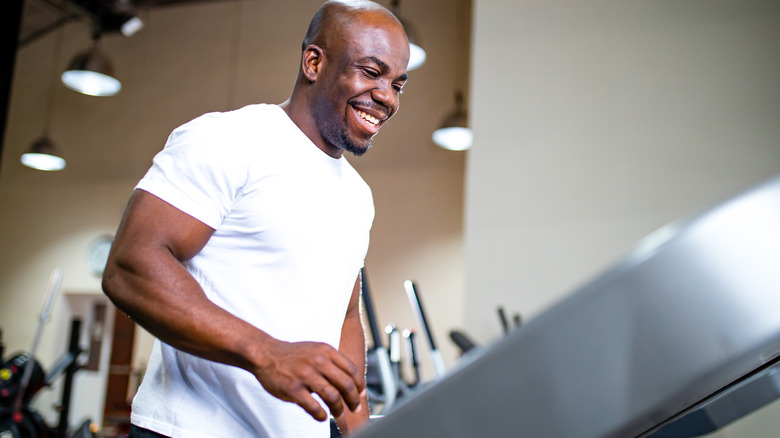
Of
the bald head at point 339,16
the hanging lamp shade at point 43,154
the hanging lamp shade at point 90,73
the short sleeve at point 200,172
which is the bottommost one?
the short sleeve at point 200,172

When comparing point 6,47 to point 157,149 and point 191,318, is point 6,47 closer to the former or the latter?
point 157,149

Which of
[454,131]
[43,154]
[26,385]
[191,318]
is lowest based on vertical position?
[191,318]

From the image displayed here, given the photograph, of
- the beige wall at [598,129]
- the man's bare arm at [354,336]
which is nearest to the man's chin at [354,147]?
the man's bare arm at [354,336]

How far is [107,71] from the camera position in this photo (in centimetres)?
453

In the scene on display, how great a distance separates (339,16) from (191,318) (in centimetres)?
54

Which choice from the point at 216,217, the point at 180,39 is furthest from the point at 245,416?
the point at 180,39

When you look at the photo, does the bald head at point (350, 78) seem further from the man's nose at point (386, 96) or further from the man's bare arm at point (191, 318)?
the man's bare arm at point (191, 318)

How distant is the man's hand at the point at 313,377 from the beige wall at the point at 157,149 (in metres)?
2.31

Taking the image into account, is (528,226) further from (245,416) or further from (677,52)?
(245,416)

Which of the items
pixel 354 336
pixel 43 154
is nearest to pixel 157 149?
pixel 43 154

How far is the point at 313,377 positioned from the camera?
18.5 inches

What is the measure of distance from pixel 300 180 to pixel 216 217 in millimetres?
155

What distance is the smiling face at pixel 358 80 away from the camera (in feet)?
3.05

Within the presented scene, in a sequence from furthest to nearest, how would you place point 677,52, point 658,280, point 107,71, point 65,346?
1. point 65,346
2. point 107,71
3. point 677,52
4. point 658,280
